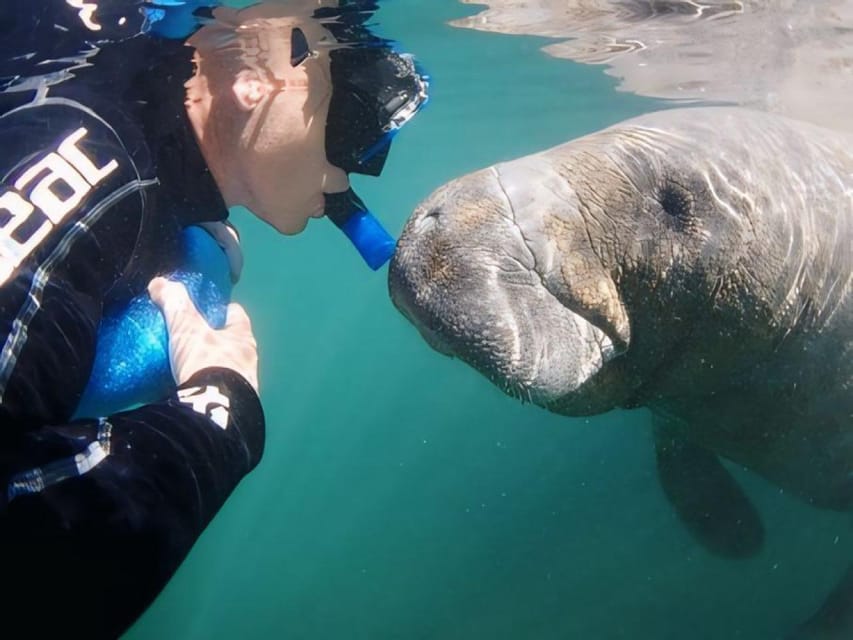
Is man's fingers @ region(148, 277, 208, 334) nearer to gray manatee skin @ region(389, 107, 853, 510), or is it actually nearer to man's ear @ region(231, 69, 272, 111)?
gray manatee skin @ region(389, 107, 853, 510)

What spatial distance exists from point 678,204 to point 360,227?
176 centimetres

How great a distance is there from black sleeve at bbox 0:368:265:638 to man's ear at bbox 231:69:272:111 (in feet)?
6.41

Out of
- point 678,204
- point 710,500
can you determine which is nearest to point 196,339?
point 678,204

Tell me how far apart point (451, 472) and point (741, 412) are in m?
17.4

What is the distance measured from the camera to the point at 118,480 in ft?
5.81

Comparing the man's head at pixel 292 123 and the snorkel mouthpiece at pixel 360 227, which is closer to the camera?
the man's head at pixel 292 123

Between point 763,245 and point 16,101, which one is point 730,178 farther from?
point 16,101

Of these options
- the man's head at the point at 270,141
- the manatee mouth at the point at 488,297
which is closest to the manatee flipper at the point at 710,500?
the manatee mouth at the point at 488,297

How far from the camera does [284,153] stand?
139 inches

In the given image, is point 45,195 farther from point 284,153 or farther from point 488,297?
point 284,153

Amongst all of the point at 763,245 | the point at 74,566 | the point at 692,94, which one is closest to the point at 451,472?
the point at 692,94

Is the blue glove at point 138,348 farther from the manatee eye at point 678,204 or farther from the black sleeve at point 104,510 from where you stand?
the manatee eye at point 678,204

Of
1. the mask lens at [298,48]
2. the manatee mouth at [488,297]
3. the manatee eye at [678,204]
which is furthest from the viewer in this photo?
the mask lens at [298,48]

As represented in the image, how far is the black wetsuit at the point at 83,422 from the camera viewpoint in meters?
1.61
